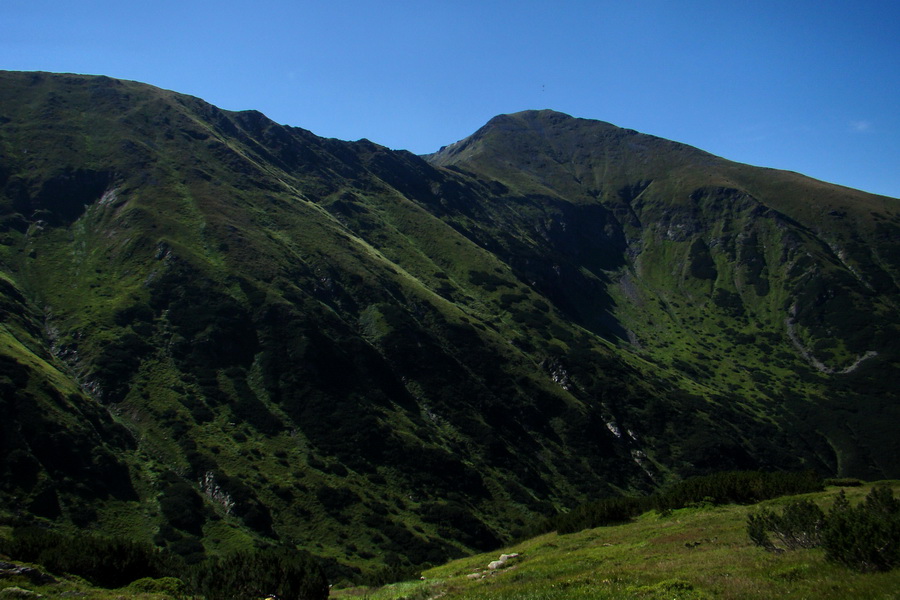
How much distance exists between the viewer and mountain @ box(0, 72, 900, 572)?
73625 mm

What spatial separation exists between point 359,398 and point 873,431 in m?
164

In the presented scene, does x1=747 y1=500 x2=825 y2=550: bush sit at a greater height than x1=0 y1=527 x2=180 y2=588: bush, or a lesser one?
greater

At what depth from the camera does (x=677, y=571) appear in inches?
661

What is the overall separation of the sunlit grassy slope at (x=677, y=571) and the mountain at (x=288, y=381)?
53.1 m

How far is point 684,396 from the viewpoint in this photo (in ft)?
538

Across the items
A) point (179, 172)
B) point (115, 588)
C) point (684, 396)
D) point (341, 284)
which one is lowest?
point (684, 396)

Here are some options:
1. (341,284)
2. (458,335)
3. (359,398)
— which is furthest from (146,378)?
(458,335)

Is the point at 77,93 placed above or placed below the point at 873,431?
above

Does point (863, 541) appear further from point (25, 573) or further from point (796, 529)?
point (25, 573)

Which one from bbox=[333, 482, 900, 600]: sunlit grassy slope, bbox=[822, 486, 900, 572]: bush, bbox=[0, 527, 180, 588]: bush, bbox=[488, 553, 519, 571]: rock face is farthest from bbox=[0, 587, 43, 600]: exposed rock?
bbox=[822, 486, 900, 572]: bush

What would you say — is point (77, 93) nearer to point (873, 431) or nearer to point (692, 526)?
point (692, 526)

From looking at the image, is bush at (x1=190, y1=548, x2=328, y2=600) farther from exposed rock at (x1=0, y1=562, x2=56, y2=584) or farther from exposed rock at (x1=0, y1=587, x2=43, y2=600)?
exposed rock at (x1=0, y1=562, x2=56, y2=584)

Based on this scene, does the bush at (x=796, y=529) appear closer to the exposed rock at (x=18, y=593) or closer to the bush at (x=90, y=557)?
the exposed rock at (x=18, y=593)

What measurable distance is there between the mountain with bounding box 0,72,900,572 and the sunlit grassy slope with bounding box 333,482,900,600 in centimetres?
5314
